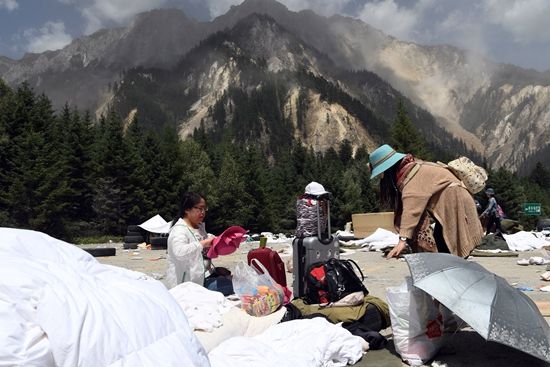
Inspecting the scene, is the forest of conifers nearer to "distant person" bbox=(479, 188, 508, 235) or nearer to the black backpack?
"distant person" bbox=(479, 188, 508, 235)

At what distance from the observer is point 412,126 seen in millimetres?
52094

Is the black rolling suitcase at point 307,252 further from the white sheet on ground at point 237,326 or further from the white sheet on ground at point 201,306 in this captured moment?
the white sheet on ground at point 201,306

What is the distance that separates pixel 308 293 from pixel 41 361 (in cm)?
318

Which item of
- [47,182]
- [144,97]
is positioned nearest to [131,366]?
[47,182]

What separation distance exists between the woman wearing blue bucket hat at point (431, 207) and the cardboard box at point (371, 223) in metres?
12.1

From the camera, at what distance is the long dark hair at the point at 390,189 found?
3.88 m

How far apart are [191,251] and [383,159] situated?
186 centimetres

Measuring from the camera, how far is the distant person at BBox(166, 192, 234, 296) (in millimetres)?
4301

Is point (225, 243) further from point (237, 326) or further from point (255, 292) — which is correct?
point (237, 326)

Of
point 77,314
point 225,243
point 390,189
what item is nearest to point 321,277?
point 225,243

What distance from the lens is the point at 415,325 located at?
11.1 ft

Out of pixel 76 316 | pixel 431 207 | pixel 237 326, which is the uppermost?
pixel 431 207

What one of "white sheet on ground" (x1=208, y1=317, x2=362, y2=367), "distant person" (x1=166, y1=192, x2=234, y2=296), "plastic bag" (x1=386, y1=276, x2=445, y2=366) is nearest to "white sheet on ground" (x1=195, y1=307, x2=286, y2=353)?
"white sheet on ground" (x1=208, y1=317, x2=362, y2=367)

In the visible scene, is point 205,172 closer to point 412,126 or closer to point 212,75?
point 412,126
